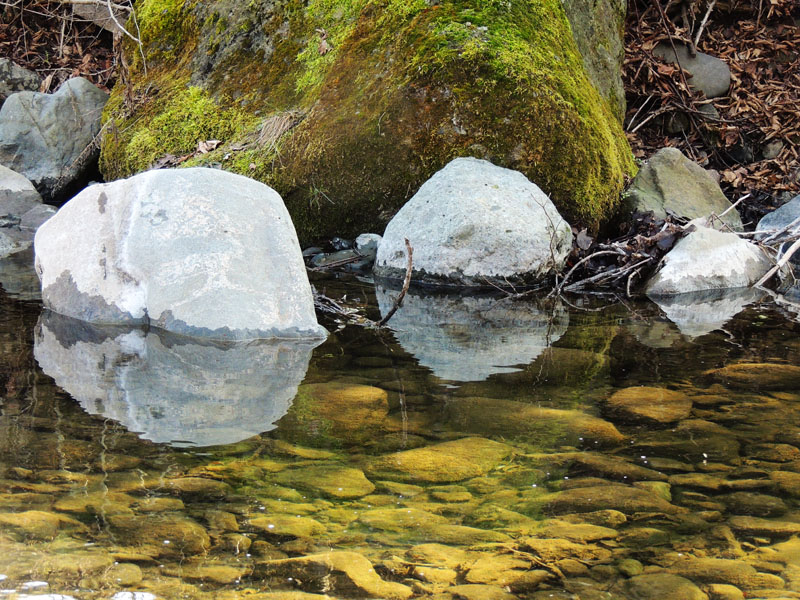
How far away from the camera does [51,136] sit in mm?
8828

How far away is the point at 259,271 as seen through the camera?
4297 millimetres

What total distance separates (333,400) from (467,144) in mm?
3524

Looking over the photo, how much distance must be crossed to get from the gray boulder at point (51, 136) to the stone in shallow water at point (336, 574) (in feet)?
24.5

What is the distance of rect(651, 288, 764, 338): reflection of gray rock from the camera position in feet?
15.9

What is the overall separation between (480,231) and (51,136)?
5.57 metres

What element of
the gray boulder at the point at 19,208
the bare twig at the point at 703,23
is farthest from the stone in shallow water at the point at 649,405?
the bare twig at the point at 703,23

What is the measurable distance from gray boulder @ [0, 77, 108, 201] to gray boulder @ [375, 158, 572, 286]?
444cm

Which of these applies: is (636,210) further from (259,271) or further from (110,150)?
(110,150)

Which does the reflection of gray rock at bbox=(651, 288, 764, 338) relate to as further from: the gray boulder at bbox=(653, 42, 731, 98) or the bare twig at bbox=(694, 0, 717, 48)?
the bare twig at bbox=(694, 0, 717, 48)

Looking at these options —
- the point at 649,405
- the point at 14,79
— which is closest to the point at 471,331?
the point at 649,405

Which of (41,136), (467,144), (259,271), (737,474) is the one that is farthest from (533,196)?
(41,136)

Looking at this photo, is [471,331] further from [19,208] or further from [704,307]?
[19,208]

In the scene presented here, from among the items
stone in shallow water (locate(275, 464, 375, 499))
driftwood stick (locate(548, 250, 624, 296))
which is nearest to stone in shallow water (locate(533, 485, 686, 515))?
stone in shallow water (locate(275, 464, 375, 499))

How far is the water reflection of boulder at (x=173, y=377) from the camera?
3029mm
